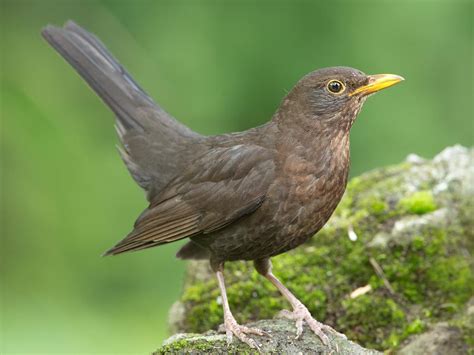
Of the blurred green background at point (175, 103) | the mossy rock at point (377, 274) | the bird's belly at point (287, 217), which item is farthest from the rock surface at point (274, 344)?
the blurred green background at point (175, 103)

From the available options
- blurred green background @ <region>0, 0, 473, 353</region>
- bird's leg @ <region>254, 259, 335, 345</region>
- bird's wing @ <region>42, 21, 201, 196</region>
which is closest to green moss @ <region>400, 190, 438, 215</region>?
bird's leg @ <region>254, 259, 335, 345</region>

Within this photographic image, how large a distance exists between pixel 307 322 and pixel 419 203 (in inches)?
57.3

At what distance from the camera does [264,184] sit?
537 cm

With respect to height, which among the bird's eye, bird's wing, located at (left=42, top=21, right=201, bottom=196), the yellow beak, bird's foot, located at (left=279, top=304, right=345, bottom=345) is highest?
bird's wing, located at (left=42, top=21, right=201, bottom=196)

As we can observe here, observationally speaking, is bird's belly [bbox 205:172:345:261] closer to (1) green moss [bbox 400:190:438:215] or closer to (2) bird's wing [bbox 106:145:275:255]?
(2) bird's wing [bbox 106:145:275:255]

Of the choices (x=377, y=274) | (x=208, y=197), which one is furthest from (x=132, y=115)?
(x=377, y=274)

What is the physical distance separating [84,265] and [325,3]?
340 cm

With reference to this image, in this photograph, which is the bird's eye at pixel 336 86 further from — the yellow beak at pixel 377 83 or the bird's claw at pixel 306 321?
the bird's claw at pixel 306 321

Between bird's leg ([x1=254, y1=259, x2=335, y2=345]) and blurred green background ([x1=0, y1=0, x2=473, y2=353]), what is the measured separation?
2.73 metres

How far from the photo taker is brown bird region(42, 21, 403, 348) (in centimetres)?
530

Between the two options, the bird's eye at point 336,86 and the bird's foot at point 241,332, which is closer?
the bird's foot at point 241,332

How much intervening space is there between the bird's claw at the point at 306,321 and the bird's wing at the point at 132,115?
1.34 metres

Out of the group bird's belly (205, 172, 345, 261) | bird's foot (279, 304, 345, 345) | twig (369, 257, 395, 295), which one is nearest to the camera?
bird's foot (279, 304, 345, 345)

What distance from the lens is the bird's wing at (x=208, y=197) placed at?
213 inches
